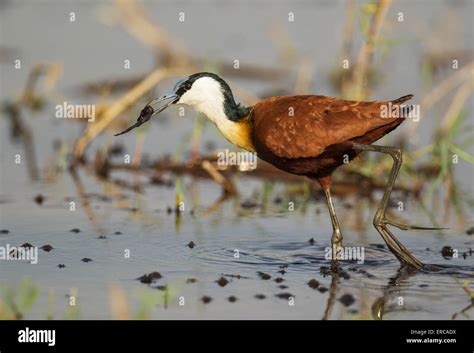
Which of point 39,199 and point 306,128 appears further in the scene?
point 39,199

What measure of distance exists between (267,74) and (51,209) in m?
6.35

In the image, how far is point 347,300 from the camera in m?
7.92

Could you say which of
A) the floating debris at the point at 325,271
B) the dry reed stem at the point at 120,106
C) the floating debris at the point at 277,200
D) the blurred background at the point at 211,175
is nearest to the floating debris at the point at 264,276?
the blurred background at the point at 211,175

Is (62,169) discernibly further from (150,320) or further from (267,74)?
(150,320)

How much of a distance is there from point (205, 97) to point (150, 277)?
1.84 metres

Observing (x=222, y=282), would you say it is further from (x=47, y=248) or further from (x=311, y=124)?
(x=47, y=248)

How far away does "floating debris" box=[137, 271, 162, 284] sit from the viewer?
27.8 ft

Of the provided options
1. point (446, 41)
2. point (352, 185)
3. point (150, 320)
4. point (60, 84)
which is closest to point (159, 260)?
point (150, 320)

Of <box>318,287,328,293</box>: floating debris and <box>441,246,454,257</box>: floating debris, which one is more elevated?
<box>441,246,454,257</box>: floating debris

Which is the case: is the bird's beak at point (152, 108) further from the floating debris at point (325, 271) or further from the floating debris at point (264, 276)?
the floating debris at point (325, 271)

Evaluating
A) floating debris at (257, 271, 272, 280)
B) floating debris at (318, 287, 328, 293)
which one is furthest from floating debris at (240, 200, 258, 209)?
floating debris at (318, 287, 328, 293)

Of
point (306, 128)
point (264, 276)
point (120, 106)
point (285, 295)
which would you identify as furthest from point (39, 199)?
point (285, 295)

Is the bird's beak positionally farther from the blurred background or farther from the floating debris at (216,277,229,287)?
the floating debris at (216,277,229,287)

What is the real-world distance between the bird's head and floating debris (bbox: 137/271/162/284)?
1.52 m
